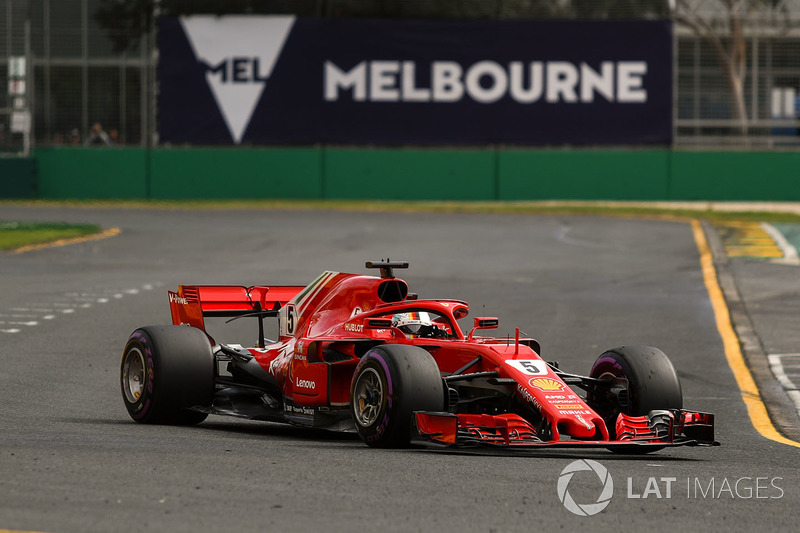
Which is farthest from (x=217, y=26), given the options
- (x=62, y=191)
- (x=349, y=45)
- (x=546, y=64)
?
(x=546, y=64)

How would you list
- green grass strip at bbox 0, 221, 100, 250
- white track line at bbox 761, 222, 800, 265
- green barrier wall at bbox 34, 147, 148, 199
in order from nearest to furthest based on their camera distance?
1. white track line at bbox 761, 222, 800, 265
2. green grass strip at bbox 0, 221, 100, 250
3. green barrier wall at bbox 34, 147, 148, 199

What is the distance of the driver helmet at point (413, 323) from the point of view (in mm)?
10211

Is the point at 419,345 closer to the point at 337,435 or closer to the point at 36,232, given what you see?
the point at 337,435

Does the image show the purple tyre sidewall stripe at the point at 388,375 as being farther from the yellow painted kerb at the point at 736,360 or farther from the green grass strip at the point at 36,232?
the green grass strip at the point at 36,232

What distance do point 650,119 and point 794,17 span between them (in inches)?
195

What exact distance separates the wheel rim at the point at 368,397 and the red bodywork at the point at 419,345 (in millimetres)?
404

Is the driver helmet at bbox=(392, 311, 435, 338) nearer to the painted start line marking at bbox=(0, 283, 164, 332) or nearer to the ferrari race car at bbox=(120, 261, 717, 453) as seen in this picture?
the ferrari race car at bbox=(120, 261, 717, 453)

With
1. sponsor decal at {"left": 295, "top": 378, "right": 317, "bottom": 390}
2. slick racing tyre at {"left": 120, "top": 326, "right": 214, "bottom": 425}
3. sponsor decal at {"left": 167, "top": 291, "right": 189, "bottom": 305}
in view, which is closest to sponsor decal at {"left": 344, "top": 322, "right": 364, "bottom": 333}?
sponsor decal at {"left": 295, "top": 378, "right": 317, "bottom": 390}

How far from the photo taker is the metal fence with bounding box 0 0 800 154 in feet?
135

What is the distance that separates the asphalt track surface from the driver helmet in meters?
0.92

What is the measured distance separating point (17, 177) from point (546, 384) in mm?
34642

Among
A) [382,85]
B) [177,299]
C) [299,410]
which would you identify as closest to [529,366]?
[299,410]

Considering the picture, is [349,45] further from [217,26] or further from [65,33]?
[65,33]

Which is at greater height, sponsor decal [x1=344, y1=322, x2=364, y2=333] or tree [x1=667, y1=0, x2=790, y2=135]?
tree [x1=667, y1=0, x2=790, y2=135]
